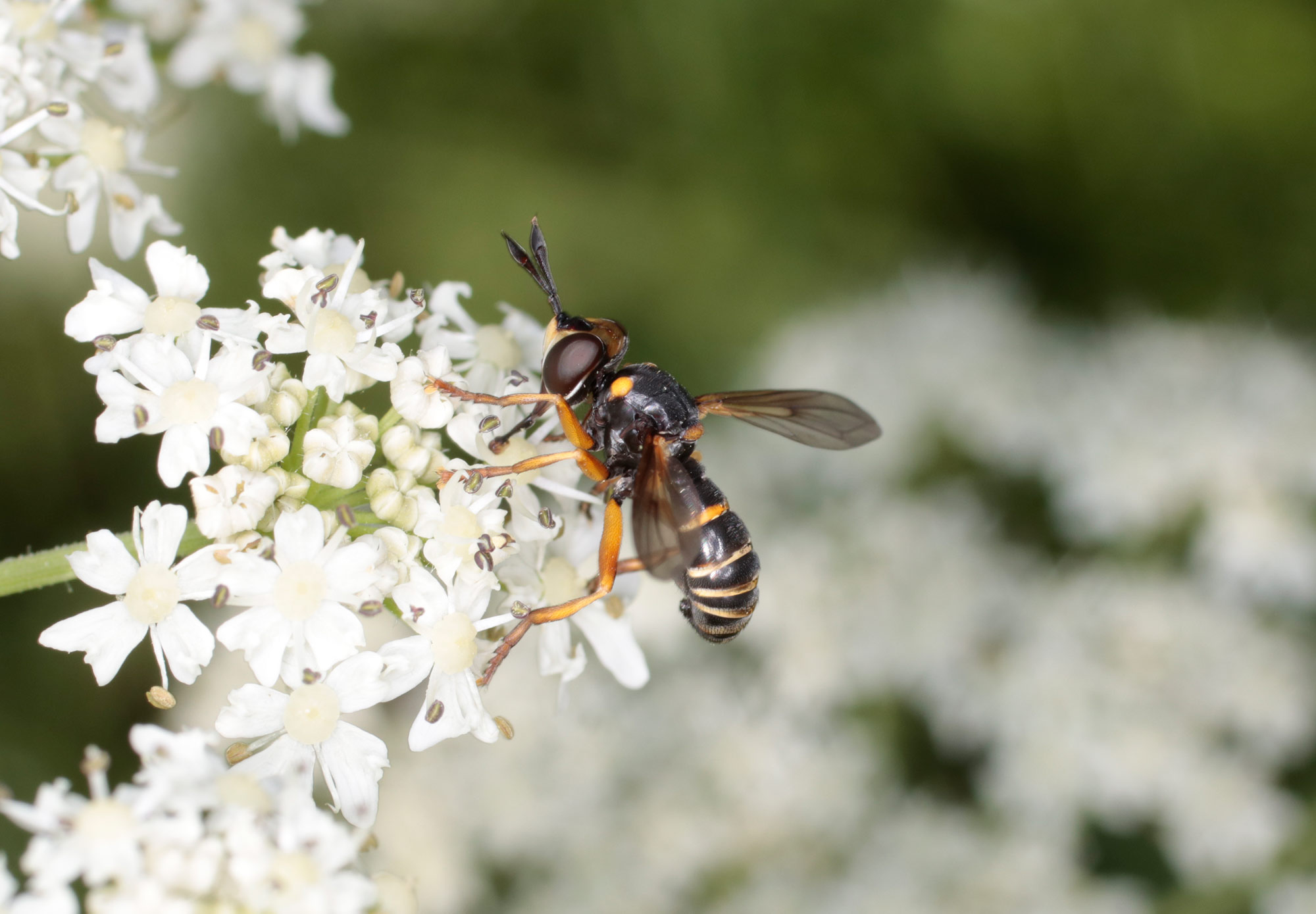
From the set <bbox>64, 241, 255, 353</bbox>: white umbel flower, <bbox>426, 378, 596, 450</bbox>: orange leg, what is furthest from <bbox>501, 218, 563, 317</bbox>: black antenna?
<bbox>64, 241, 255, 353</bbox>: white umbel flower

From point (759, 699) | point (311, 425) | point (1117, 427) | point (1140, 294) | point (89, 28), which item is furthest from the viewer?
point (1140, 294)

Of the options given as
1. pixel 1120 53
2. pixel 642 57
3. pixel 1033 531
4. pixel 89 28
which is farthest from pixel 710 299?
pixel 89 28

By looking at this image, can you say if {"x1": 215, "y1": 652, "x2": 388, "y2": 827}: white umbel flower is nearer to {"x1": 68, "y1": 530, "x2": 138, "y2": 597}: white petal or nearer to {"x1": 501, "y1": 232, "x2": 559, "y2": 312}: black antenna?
{"x1": 68, "y1": 530, "x2": 138, "y2": 597}: white petal

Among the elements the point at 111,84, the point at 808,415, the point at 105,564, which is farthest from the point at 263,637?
the point at 808,415

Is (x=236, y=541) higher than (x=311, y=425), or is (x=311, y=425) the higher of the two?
(x=311, y=425)

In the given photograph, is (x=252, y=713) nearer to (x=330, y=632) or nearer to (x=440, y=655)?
(x=330, y=632)

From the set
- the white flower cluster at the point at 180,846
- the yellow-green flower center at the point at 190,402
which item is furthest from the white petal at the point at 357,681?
the yellow-green flower center at the point at 190,402

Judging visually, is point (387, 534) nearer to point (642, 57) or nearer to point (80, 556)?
point (80, 556)
